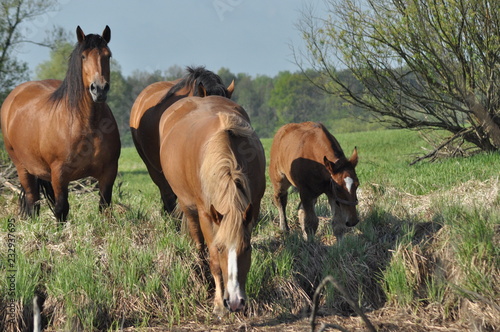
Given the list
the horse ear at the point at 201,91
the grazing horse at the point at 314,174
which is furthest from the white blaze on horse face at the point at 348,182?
the horse ear at the point at 201,91

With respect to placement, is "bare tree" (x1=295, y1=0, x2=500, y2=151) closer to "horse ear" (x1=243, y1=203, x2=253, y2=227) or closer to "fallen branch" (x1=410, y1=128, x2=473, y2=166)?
"fallen branch" (x1=410, y1=128, x2=473, y2=166)

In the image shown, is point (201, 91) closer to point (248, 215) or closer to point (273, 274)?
point (273, 274)

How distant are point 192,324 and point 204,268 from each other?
2.13 feet

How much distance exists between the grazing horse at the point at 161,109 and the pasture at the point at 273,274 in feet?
2.47

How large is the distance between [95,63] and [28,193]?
2.63 m

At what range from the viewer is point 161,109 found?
6938 mm

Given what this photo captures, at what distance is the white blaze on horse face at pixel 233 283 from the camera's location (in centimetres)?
392

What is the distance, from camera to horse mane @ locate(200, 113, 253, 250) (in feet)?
13.5

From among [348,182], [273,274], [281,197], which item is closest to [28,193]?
[281,197]

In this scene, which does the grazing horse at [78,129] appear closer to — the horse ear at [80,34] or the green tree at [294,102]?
the horse ear at [80,34]

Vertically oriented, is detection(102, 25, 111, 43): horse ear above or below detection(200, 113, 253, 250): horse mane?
above

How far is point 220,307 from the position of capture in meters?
4.65

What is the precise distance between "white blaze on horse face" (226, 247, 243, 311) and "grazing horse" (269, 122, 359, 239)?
7.08 feet

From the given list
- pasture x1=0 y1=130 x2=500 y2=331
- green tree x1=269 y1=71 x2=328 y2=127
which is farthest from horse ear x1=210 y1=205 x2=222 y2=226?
green tree x1=269 y1=71 x2=328 y2=127
